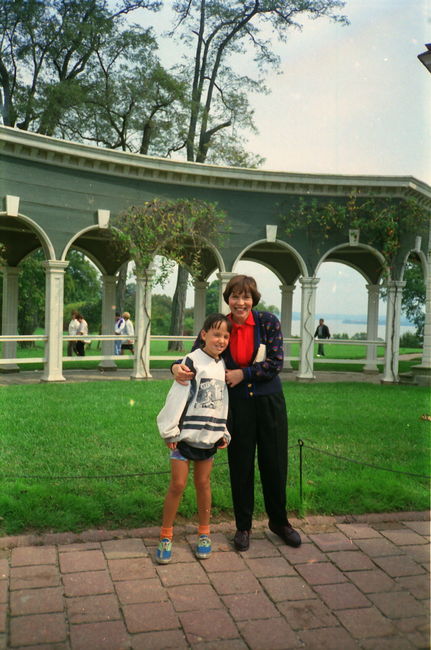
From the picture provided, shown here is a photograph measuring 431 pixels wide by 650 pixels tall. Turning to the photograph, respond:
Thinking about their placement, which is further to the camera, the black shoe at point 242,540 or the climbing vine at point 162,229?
the climbing vine at point 162,229

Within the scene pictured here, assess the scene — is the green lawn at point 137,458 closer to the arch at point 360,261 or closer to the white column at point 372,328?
the white column at point 372,328

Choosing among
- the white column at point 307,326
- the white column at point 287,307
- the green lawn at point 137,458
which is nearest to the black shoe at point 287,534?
the green lawn at point 137,458

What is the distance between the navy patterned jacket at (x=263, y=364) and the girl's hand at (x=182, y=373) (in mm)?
211

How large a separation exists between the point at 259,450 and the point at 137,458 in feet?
6.61

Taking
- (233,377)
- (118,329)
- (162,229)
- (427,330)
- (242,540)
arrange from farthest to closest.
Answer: (118,329) → (427,330) → (162,229) → (242,540) → (233,377)

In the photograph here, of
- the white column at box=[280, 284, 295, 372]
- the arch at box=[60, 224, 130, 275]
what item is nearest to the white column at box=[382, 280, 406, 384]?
the white column at box=[280, 284, 295, 372]

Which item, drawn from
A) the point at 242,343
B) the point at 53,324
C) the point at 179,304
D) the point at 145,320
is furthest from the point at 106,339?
the point at 242,343

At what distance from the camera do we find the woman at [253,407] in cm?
314

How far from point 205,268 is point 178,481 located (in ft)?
35.9

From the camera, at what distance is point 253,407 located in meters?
3.25

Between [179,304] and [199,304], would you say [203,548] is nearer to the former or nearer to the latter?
[199,304]

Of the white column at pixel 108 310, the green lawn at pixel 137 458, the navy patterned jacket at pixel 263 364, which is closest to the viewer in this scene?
the navy patterned jacket at pixel 263 364

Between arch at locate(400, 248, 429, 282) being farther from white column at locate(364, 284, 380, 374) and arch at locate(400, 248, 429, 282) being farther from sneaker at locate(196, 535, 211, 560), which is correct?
sneaker at locate(196, 535, 211, 560)

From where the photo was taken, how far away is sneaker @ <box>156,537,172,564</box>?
3.06 meters
